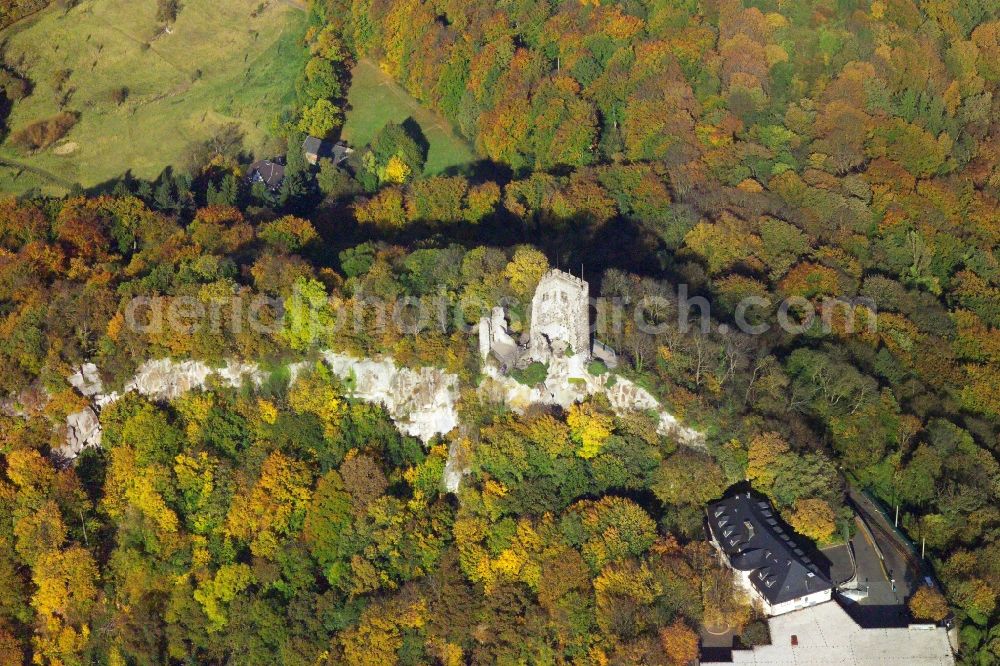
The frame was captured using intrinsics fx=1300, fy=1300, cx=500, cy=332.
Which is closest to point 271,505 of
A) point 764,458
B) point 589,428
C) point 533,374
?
point 533,374

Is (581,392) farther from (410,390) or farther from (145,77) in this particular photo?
Result: (145,77)

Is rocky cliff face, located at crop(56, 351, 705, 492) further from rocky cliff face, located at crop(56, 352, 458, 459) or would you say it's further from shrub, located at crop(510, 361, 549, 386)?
shrub, located at crop(510, 361, 549, 386)

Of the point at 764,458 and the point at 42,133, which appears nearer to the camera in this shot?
the point at 764,458

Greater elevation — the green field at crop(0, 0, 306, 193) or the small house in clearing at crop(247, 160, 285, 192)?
the green field at crop(0, 0, 306, 193)

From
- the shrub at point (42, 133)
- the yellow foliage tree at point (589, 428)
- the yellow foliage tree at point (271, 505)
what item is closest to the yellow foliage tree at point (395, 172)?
the shrub at point (42, 133)

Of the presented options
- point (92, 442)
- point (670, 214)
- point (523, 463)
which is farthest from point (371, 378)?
point (670, 214)

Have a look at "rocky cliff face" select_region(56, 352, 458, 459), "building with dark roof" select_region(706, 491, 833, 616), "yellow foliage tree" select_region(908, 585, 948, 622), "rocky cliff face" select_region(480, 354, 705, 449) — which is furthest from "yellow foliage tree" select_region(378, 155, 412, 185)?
"yellow foliage tree" select_region(908, 585, 948, 622)
